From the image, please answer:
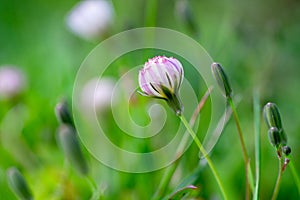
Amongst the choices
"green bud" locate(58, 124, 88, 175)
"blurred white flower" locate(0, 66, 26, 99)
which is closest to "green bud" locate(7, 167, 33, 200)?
"green bud" locate(58, 124, 88, 175)

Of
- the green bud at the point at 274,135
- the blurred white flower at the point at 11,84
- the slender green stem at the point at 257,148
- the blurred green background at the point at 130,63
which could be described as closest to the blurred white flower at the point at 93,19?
the blurred green background at the point at 130,63

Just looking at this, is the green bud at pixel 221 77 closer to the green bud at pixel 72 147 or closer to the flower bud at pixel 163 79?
the flower bud at pixel 163 79

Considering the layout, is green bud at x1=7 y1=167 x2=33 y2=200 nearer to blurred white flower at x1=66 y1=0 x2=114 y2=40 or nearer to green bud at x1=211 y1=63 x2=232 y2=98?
green bud at x1=211 y1=63 x2=232 y2=98

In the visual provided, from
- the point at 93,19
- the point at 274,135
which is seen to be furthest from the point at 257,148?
the point at 93,19

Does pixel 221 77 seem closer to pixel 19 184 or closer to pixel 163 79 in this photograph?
pixel 163 79

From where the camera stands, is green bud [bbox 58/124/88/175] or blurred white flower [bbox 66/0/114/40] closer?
green bud [bbox 58/124/88/175]

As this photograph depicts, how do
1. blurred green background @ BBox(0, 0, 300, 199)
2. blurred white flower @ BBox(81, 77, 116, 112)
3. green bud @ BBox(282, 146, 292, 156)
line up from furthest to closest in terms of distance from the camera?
blurred white flower @ BBox(81, 77, 116, 112), blurred green background @ BBox(0, 0, 300, 199), green bud @ BBox(282, 146, 292, 156)
